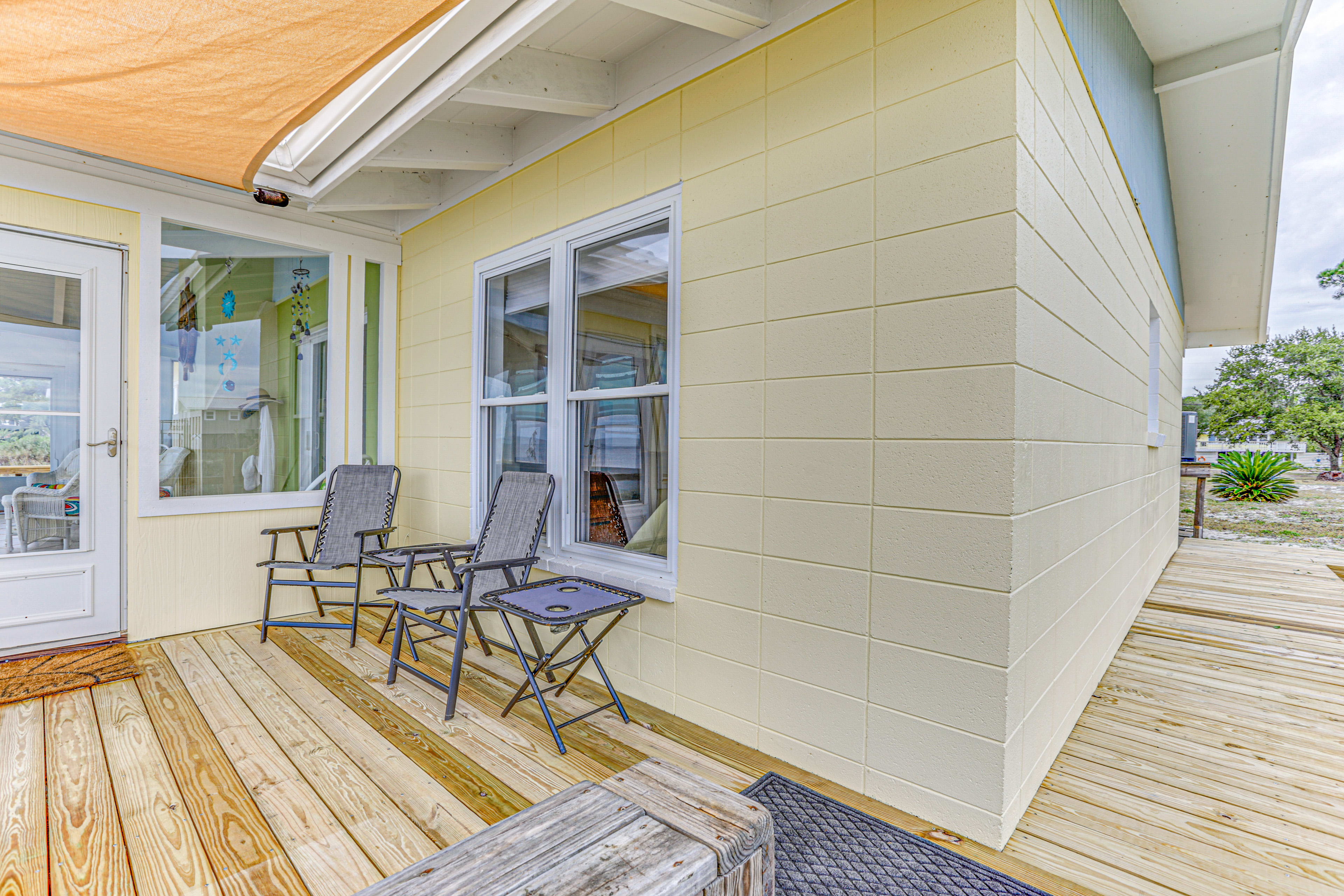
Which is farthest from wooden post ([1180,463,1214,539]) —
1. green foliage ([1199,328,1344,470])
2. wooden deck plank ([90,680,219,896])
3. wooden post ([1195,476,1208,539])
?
wooden deck plank ([90,680,219,896])

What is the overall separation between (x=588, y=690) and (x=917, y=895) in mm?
1651

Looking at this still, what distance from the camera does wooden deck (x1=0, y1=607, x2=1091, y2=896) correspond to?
1.66m

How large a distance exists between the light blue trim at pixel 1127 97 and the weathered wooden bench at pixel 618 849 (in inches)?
102

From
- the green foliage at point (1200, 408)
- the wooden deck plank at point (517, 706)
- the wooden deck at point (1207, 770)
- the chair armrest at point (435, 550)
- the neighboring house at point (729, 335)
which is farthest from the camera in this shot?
the green foliage at point (1200, 408)

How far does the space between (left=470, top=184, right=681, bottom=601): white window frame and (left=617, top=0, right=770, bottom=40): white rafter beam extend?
59 centimetres

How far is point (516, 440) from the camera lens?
356cm

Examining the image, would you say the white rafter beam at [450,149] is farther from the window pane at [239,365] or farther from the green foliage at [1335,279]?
the green foliage at [1335,279]

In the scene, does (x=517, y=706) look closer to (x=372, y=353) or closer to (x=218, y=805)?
(x=218, y=805)

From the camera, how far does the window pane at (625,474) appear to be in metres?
2.76

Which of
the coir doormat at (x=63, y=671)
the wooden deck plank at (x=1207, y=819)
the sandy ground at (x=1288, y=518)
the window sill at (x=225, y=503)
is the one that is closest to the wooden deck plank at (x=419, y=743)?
the coir doormat at (x=63, y=671)

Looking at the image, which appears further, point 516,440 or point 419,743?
point 516,440

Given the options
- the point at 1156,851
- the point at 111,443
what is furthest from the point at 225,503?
the point at 1156,851

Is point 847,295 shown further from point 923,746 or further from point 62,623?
point 62,623

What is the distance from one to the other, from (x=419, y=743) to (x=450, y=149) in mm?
2928
